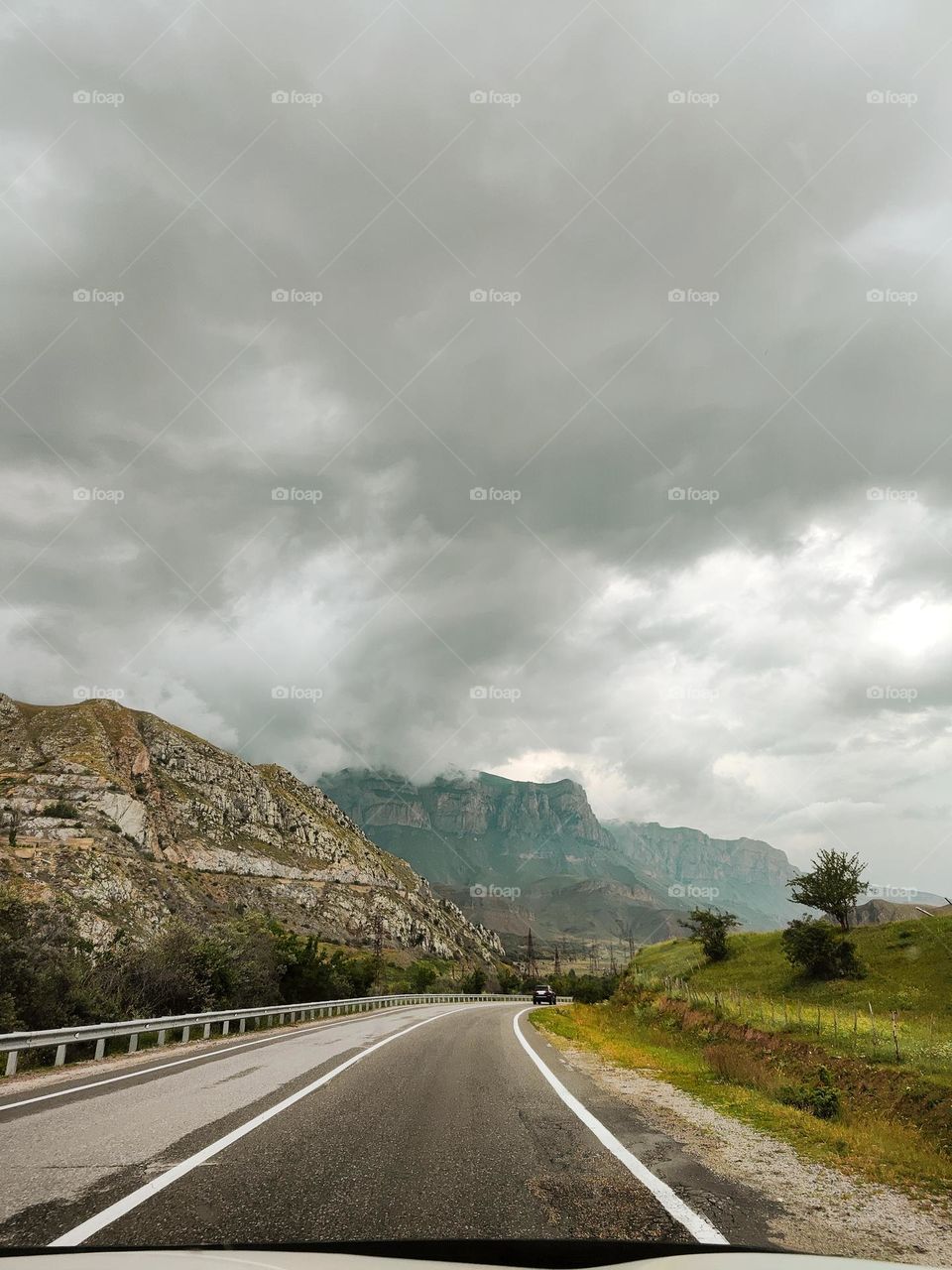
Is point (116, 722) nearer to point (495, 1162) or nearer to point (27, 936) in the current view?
point (27, 936)

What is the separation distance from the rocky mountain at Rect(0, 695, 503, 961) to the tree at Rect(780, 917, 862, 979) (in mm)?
56631

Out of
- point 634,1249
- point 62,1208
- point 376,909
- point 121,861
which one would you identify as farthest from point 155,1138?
point 376,909

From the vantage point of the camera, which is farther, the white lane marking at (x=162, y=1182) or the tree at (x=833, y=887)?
the tree at (x=833, y=887)

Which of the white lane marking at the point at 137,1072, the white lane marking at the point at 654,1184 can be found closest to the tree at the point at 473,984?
the white lane marking at the point at 137,1072

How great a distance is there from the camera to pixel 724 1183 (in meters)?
5.84

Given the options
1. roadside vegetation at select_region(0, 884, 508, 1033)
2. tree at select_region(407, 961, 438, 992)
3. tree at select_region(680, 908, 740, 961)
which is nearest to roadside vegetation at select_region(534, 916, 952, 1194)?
tree at select_region(680, 908, 740, 961)

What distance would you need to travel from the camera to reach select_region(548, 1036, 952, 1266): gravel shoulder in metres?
4.50

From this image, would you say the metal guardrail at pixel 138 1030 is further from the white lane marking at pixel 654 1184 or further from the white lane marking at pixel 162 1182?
the white lane marking at pixel 654 1184

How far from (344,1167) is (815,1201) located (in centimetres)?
368

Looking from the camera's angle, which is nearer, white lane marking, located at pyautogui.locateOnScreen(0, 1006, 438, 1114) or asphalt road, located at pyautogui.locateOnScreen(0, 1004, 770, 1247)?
asphalt road, located at pyautogui.locateOnScreen(0, 1004, 770, 1247)

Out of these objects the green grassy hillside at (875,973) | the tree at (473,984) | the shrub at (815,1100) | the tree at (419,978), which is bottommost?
the tree at (473,984)

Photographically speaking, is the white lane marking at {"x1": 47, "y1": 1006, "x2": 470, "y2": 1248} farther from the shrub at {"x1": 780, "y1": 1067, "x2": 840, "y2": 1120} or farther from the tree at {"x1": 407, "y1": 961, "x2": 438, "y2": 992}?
the tree at {"x1": 407, "y1": 961, "x2": 438, "y2": 992}

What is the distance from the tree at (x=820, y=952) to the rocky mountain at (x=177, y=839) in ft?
186

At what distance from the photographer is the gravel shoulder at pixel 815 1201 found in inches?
177
